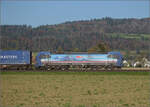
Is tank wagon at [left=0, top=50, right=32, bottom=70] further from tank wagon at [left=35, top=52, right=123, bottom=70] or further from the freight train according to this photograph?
tank wagon at [left=35, top=52, right=123, bottom=70]

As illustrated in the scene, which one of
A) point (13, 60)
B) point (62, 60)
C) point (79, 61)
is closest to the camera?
point (62, 60)

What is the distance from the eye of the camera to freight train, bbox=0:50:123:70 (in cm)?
5625

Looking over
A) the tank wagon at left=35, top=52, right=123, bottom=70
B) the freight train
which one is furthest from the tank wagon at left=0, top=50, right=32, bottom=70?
the tank wagon at left=35, top=52, right=123, bottom=70

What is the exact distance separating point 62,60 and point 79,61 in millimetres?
3499

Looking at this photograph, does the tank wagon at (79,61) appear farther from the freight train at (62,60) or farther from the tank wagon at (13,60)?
the tank wagon at (13,60)

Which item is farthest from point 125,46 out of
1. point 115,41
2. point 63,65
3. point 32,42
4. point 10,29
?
point 63,65

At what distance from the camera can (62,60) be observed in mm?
56188

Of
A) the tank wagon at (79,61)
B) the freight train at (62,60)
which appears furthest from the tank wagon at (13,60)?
the tank wagon at (79,61)

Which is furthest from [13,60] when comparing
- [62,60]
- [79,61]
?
[79,61]

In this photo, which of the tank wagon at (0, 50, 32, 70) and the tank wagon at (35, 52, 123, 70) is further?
the tank wagon at (0, 50, 32, 70)

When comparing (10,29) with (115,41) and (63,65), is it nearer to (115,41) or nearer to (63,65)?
(115,41)

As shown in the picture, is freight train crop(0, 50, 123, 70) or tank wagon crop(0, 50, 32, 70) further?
tank wagon crop(0, 50, 32, 70)

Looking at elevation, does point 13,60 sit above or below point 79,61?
above

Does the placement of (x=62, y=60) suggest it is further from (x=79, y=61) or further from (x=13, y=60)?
(x=13, y=60)
